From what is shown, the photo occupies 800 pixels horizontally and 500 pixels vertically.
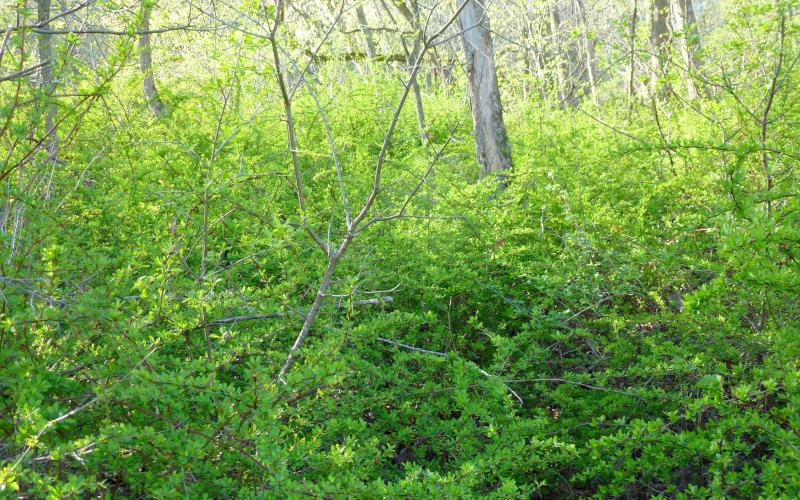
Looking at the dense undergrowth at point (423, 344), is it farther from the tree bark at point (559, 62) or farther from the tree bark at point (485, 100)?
the tree bark at point (559, 62)

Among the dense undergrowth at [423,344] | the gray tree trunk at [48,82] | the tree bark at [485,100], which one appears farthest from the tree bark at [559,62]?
the gray tree trunk at [48,82]

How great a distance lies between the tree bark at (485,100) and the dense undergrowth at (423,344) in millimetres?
1118

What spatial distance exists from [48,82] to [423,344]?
217 cm

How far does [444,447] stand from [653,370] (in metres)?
1.01

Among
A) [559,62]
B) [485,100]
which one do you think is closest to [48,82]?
[485,100]

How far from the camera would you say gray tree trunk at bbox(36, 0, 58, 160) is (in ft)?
7.68

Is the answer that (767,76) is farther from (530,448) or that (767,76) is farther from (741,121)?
(530,448)

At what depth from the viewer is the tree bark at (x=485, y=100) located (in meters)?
5.99

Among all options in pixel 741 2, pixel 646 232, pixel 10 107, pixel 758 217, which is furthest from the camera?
pixel 741 2

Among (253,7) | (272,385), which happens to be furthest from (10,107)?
(272,385)

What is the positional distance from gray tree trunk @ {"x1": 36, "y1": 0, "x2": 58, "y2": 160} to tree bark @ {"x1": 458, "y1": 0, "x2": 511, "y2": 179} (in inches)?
139

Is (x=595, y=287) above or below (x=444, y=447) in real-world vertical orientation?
above

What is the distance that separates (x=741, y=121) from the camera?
4395mm

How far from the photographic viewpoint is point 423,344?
3.43 meters
